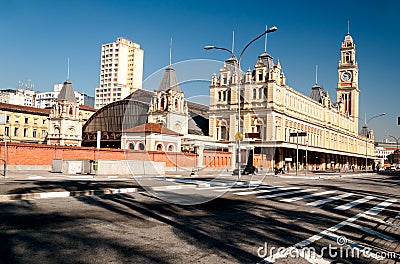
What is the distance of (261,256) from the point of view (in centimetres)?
683

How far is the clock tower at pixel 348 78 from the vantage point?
130 m

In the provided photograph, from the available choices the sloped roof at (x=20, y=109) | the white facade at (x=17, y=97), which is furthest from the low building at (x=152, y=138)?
the white facade at (x=17, y=97)

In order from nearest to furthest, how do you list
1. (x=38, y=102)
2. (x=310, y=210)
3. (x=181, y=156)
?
(x=310, y=210), (x=181, y=156), (x=38, y=102)

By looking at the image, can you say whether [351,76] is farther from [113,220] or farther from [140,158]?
[113,220]

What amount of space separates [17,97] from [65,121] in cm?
7214

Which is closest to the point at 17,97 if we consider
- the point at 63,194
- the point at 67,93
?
the point at 67,93

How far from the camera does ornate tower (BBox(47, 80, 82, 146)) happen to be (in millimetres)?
85812

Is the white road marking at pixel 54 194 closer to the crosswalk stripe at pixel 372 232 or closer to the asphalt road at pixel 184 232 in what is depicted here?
the asphalt road at pixel 184 232

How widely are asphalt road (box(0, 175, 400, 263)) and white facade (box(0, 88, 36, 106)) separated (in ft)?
476

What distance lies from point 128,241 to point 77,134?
85.9 metres

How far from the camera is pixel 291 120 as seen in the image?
7444cm

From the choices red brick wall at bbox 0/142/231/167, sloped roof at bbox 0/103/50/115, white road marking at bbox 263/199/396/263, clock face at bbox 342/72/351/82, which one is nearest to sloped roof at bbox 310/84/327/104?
clock face at bbox 342/72/351/82

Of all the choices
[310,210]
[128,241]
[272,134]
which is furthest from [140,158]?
[272,134]

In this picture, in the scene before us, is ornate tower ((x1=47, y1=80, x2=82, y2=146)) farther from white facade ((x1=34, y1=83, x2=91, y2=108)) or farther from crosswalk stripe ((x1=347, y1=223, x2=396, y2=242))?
white facade ((x1=34, y1=83, x2=91, y2=108))
